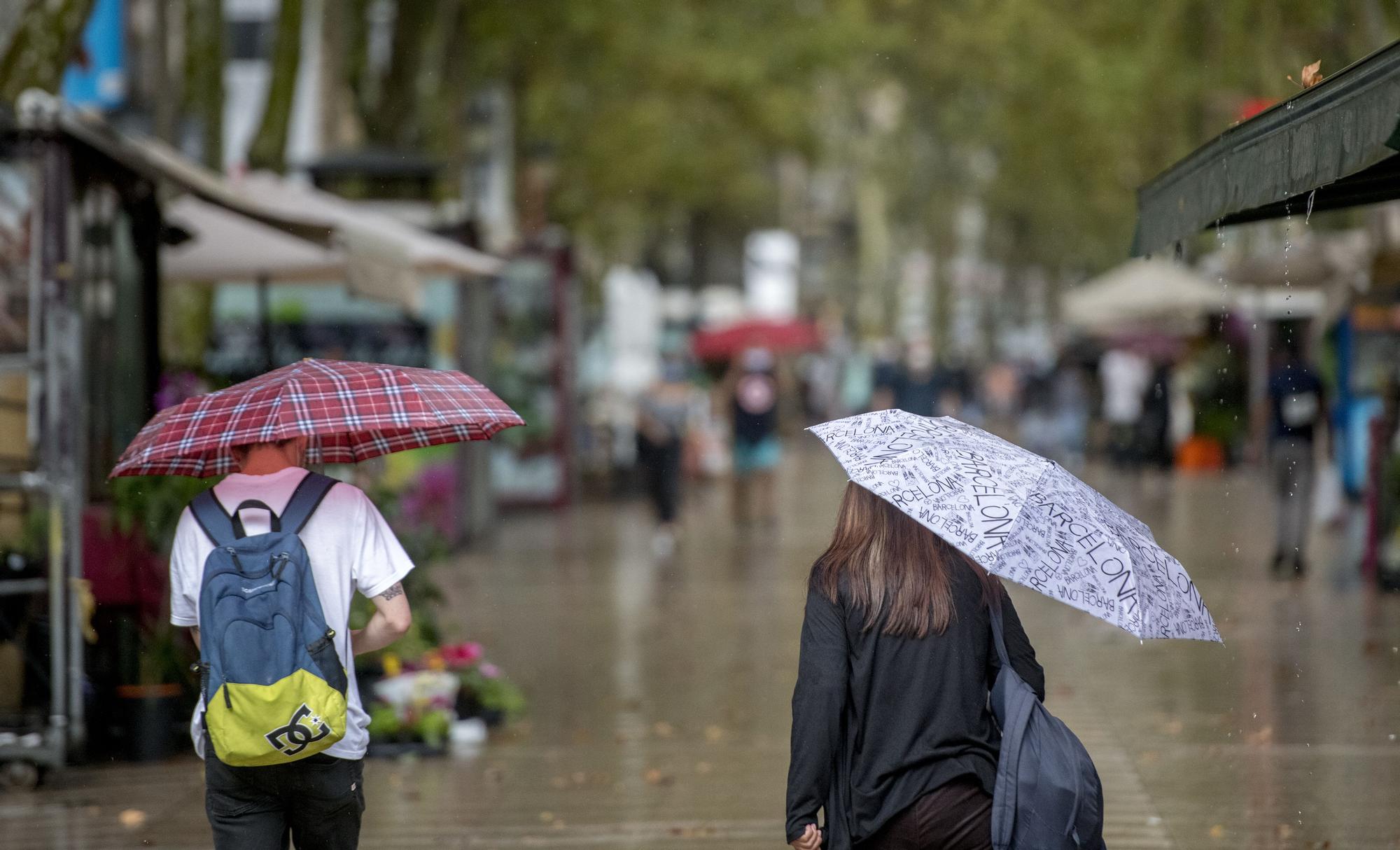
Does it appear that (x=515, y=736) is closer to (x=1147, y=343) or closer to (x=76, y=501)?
(x=76, y=501)

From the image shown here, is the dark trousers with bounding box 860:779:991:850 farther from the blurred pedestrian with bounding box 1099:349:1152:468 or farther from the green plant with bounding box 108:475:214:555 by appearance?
the blurred pedestrian with bounding box 1099:349:1152:468

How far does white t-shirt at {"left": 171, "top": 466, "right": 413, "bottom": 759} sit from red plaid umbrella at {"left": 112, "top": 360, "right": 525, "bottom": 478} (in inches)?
4.8

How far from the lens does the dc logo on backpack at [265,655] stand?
392 centimetres

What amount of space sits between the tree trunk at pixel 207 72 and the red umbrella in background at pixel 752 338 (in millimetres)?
13443

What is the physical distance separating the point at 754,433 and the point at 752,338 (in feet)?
25.8

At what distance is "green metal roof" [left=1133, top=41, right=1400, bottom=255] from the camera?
158 inches

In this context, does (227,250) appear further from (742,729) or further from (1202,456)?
(1202,456)

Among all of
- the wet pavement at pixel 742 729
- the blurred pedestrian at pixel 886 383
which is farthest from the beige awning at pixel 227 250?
the blurred pedestrian at pixel 886 383

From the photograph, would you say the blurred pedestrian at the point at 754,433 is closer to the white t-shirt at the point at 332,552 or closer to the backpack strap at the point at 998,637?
the white t-shirt at the point at 332,552

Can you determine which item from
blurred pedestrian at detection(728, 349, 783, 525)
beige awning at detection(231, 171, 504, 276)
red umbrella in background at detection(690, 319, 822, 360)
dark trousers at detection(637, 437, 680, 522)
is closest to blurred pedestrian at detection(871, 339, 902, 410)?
red umbrella in background at detection(690, 319, 822, 360)

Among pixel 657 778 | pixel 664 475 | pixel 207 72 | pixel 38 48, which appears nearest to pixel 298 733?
pixel 657 778

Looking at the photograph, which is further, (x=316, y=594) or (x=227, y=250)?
(x=227, y=250)

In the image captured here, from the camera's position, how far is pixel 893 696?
376 cm

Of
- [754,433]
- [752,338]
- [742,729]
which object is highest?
[752,338]
